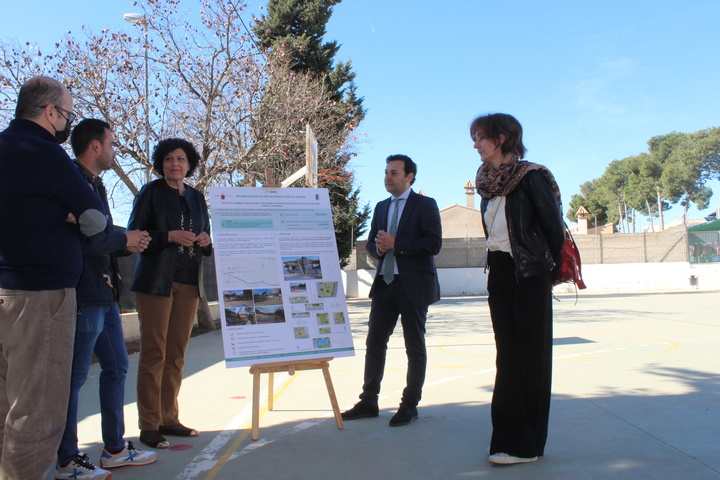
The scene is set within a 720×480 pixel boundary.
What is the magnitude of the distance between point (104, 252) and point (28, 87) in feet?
2.76

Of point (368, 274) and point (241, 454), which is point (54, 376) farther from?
point (368, 274)

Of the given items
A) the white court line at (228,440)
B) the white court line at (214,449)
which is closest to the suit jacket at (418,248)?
the white court line at (228,440)

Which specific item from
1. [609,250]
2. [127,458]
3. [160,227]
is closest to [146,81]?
[160,227]

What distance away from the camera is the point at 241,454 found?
353 centimetres

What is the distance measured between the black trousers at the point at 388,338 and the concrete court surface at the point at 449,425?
0.83ft

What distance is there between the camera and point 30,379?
241 cm

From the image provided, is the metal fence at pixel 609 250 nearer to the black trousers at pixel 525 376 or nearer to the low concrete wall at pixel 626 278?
the low concrete wall at pixel 626 278

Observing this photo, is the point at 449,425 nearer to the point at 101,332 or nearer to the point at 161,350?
the point at 161,350

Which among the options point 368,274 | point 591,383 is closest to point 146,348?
point 591,383

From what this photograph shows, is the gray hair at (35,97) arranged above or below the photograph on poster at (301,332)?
above

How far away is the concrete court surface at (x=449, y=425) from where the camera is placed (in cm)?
316

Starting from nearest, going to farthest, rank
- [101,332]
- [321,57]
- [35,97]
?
1. [35,97]
2. [101,332]
3. [321,57]

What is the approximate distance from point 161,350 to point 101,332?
64 centimetres

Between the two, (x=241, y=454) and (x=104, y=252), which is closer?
(x=104, y=252)
